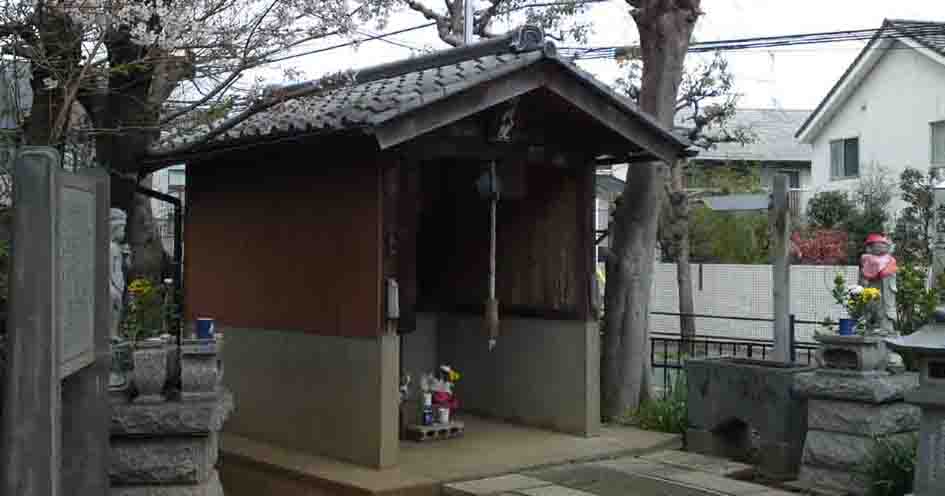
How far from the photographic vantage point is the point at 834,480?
867cm

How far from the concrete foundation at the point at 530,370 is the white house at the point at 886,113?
18.9 metres

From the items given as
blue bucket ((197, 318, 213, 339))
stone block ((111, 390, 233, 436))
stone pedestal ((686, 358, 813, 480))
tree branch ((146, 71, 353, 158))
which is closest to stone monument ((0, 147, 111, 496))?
stone block ((111, 390, 233, 436))

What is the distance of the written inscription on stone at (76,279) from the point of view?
5117 millimetres

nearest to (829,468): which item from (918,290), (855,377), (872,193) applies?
(855,377)

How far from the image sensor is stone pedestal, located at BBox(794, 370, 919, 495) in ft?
28.0

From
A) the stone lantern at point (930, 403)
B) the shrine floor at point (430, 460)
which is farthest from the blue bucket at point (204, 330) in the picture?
the stone lantern at point (930, 403)

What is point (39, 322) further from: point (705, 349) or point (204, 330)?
point (705, 349)

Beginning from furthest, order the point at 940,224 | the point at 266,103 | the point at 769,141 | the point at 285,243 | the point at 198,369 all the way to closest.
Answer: the point at 769,141, the point at 940,224, the point at 285,243, the point at 266,103, the point at 198,369

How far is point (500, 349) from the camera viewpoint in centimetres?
1109

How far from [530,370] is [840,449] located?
3.23m

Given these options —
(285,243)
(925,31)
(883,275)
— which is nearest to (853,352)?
(883,275)

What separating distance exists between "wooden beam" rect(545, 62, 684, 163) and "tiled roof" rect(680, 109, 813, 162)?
26354 millimetres

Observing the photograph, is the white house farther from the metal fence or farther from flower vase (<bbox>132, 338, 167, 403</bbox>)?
flower vase (<bbox>132, 338, 167, 403</bbox>)

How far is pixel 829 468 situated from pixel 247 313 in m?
5.46
